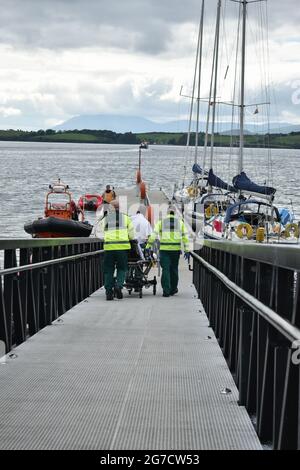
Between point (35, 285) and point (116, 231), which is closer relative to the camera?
point (35, 285)

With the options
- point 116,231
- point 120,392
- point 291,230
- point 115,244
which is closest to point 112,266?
point 115,244

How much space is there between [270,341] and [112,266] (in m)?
12.1

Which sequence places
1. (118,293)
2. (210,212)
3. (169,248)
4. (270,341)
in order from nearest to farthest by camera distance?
(270,341)
(118,293)
(169,248)
(210,212)

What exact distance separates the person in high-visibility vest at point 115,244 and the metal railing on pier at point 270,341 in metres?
8.92

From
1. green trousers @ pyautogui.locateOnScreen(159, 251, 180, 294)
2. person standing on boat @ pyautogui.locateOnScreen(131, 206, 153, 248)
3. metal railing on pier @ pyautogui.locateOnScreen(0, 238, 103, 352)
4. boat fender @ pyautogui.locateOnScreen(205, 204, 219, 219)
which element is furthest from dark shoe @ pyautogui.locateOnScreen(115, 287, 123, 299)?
boat fender @ pyautogui.locateOnScreen(205, 204, 219, 219)

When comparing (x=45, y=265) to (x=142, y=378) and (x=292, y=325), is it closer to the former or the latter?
(x=142, y=378)

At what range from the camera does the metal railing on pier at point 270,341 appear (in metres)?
5.03

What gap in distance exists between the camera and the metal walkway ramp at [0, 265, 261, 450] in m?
6.04

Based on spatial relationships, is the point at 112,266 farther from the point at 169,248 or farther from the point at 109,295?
the point at 169,248

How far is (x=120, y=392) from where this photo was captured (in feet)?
24.6

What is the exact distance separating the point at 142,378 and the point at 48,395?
1056mm
